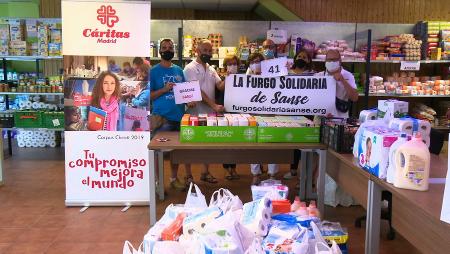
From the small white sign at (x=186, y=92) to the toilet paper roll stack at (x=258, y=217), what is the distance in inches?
90.8

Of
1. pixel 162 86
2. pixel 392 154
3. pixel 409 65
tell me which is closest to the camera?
pixel 392 154

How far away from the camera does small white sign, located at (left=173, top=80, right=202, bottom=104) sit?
13.7ft

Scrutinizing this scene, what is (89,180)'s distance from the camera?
416cm

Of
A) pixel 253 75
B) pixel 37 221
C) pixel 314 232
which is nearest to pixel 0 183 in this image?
pixel 37 221

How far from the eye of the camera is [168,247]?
1.74 meters

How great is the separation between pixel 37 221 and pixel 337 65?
10.7ft

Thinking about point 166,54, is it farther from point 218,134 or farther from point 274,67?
point 218,134

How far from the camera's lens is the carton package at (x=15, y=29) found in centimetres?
657

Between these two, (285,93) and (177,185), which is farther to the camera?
(177,185)

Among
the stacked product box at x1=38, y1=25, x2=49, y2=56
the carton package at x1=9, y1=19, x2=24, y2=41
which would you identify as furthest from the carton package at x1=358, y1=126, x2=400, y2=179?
the carton package at x1=9, y1=19, x2=24, y2=41

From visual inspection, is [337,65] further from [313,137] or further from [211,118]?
[211,118]

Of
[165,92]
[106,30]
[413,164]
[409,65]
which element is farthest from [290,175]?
[413,164]

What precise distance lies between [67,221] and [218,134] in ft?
5.54

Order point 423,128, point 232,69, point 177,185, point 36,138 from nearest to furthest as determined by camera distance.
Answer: point 423,128 → point 232,69 → point 177,185 → point 36,138
